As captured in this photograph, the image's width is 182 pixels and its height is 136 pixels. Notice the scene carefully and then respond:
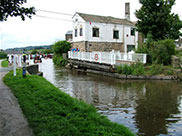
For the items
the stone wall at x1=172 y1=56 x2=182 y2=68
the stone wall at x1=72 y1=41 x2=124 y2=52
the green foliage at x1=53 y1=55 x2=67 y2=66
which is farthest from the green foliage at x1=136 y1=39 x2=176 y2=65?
the green foliage at x1=53 y1=55 x2=67 y2=66

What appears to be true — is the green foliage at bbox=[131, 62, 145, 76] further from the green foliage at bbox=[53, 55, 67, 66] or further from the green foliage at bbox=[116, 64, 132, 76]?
the green foliage at bbox=[53, 55, 67, 66]

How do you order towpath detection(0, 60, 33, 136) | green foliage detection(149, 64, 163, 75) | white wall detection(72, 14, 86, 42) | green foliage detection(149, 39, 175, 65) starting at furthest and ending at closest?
white wall detection(72, 14, 86, 42) < green foliage detection(149, 39, 175, 65) < green foliage detection(149, 64, 163, 75) < towpath detection(0, 60, 33, 136)

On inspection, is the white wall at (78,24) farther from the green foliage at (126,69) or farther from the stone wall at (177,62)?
the stone wall at (177,62)

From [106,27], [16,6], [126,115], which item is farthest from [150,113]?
[106,27]

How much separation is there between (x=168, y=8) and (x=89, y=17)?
37.2 ft

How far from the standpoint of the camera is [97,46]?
29906mm

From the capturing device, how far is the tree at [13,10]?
5629mm

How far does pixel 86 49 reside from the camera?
2900 centimetres

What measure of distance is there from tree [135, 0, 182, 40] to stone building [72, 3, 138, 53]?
7109 millimetres

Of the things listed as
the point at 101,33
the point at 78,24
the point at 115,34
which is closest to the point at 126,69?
the point at 101,33

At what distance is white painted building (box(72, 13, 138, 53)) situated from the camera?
95.6 ft

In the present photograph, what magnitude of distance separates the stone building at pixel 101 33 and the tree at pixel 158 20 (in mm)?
7109

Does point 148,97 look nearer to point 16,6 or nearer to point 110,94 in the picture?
point 110,94

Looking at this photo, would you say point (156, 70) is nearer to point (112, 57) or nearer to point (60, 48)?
point (112, 57)
